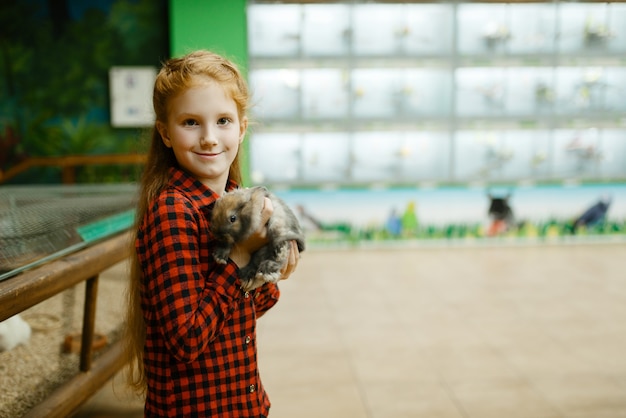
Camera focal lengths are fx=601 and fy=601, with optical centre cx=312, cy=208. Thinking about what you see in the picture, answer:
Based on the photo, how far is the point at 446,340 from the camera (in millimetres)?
3549

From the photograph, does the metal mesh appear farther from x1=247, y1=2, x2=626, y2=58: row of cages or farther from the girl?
x1=247, y1=2, x2=626, y2=58: row of cages

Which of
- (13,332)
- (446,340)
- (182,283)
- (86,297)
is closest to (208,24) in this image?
(446,340)

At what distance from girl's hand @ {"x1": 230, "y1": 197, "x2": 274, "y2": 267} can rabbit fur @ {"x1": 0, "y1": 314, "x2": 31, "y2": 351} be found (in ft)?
3.94

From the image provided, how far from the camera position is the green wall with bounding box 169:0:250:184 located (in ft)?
17.7

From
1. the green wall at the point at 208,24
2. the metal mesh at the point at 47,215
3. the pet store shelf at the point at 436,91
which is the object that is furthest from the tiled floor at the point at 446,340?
the green wall at the point at 208,24

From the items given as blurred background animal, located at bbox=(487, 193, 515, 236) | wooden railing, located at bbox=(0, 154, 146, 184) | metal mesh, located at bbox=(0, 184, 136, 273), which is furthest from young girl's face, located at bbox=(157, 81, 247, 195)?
blurred background animal, located at bbox=(487, 193, 515, 236)

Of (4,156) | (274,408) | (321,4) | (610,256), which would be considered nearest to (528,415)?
(274,408)

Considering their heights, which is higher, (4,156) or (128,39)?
(128,39)

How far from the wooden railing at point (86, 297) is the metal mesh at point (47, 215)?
7 cm

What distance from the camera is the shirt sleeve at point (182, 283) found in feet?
3.52

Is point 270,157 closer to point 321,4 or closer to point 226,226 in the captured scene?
point 321,4

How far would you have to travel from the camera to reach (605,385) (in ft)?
9.62

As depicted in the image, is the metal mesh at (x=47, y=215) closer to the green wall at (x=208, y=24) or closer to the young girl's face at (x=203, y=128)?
the young girl's face at (x=203, y=128)

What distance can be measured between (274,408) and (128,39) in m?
4.14
